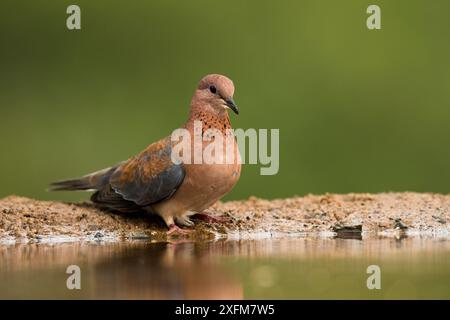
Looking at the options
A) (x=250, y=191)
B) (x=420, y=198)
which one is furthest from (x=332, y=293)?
(x=250, y=191)

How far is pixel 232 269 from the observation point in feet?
13.7

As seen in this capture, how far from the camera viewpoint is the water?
12.1 ft

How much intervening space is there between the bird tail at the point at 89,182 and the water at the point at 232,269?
1.41 m

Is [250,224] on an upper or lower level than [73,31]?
lower

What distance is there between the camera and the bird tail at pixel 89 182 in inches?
269

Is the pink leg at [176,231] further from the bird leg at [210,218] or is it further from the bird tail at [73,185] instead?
the bird tail at [73,185]

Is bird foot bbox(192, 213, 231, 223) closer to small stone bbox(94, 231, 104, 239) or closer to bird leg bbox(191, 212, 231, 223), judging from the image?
bird leg bbox(191, 212, 231, 223)

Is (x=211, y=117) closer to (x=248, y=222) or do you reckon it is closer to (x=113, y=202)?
(x=248, y=222)

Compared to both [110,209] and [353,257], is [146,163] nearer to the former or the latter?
[110,209]

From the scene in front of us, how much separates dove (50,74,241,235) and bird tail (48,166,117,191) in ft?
1.64

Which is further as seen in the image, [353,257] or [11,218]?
[11,218]

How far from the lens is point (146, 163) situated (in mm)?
6141

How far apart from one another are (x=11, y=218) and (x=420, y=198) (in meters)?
3.13

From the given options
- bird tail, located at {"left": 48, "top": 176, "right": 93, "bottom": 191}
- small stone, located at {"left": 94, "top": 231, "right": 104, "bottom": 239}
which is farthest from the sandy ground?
bird tail, located at {"left": 48, "top": 176, "right": 93, "bottom": 191}
